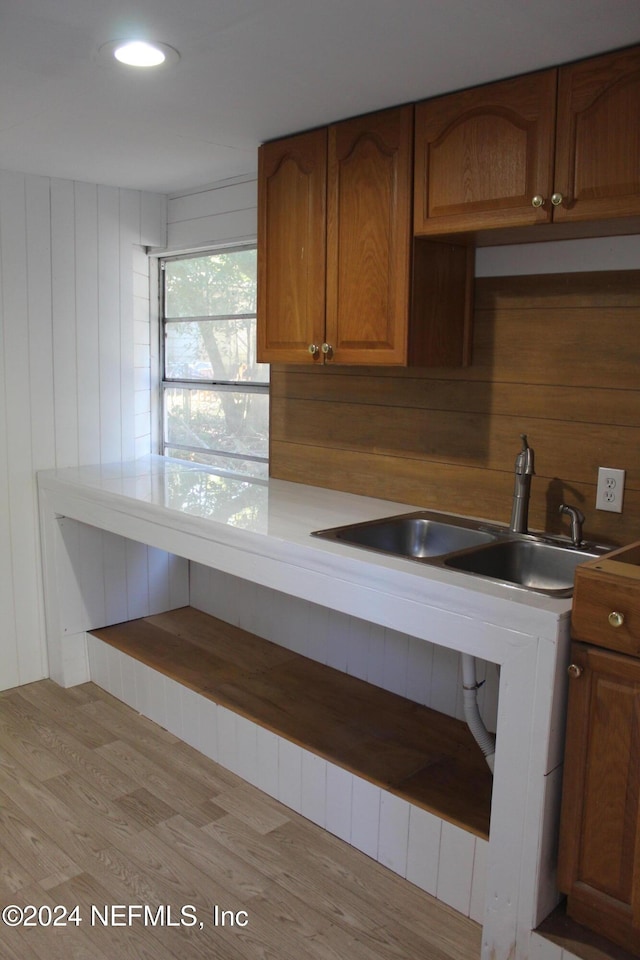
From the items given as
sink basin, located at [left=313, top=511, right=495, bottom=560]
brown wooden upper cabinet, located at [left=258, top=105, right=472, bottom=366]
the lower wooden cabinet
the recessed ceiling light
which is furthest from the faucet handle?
the recessed ceiling light

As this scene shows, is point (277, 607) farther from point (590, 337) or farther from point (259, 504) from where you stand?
point (590, 337)

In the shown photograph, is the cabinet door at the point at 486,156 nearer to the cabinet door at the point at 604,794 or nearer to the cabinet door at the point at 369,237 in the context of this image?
the cabinet door at the point at 369,237

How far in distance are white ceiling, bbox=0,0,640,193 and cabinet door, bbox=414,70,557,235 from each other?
55mm

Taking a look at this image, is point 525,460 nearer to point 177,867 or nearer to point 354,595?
point 354,595

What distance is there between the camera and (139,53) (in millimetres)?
1922

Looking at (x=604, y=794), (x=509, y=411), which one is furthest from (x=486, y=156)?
(x=604, y=794)

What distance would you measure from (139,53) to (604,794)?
1983mm

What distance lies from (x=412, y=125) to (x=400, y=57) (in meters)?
0.33

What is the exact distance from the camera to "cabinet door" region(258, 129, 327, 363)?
2508 mm

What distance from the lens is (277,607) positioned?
10.6ft

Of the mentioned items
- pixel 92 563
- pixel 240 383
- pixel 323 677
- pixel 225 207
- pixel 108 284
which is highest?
pixel 225 207

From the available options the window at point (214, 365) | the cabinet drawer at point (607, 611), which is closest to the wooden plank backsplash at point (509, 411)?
the window at point (214, 365)

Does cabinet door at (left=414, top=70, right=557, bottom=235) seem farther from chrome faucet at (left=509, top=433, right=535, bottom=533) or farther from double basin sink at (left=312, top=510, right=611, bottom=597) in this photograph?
double basin sink at (left=312, top=510, right=611, bottom=597)

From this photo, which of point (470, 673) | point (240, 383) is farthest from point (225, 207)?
point (470, 673)
